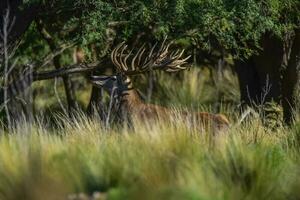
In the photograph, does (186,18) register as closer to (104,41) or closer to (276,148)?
(104,41)

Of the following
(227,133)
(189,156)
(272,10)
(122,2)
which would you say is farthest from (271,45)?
(189,156)

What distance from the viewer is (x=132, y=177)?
848 cm

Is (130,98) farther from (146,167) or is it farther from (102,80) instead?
(146,167)

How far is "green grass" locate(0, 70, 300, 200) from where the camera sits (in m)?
8.27

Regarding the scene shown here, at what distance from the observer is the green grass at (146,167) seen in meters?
8.27

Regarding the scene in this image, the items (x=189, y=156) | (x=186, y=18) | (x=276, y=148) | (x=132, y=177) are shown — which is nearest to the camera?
(x=132, y=177)

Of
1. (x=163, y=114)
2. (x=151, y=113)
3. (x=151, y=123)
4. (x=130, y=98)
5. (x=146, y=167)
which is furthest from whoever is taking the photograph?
(x=130, y=98)

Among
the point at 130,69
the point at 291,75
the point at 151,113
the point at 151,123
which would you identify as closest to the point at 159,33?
the point at 130,69

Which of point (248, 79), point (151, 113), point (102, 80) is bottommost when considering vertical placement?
point (248, 79)

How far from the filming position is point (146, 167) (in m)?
8.69

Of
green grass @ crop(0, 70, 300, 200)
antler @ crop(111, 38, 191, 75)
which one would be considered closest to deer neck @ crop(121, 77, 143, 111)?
antler @ crop(111, 38, 191, 75)

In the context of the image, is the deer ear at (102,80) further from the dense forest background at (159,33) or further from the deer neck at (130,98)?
the dense forest background at (159,33)

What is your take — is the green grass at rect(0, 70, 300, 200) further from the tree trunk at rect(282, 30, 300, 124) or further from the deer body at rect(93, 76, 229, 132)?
the tree trunk at rect(282, 30, 300, 124)

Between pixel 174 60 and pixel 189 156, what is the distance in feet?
17.2
